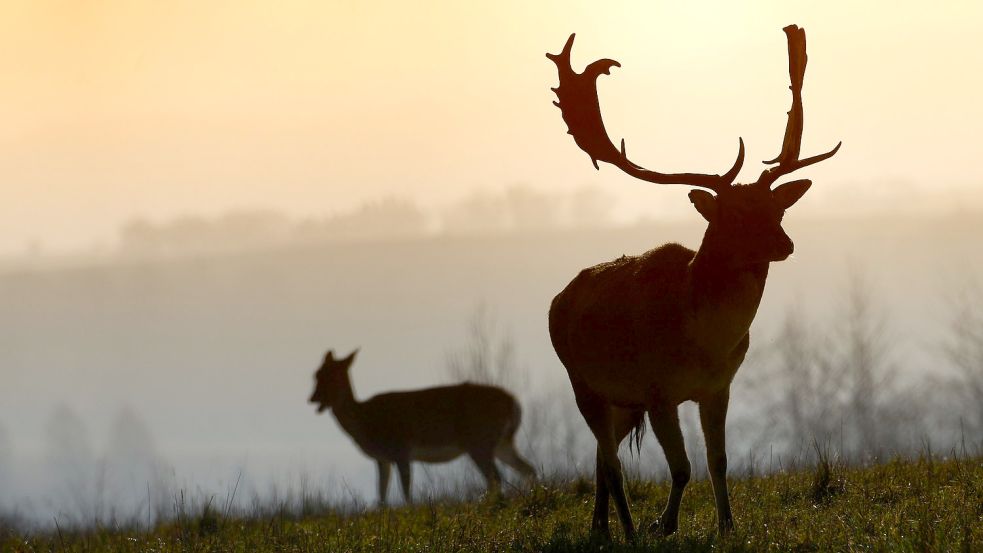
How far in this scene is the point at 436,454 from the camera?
19859 mm

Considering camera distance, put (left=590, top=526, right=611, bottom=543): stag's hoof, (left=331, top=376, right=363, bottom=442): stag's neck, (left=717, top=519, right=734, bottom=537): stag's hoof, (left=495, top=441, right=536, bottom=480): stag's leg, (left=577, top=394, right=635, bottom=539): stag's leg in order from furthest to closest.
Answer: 1. (left=331, top=376, right=363, bottom=442): stag's neck
2. (left=495, top=441, right=536, bottom=480): stag's leg
3. (left=577, top=394, right=635, bottom=539): stag's leg
4. (left=717, top=519, right=734, bottom=537): stag's hoof
5. (left=590, top=526, right=611, bottom=543): stag's hoof

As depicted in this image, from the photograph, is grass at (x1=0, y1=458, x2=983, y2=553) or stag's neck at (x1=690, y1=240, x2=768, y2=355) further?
stag's neck at (x1=690, y1=240, x2=768, y2=355)

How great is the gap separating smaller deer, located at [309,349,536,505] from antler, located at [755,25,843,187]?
32.2ft

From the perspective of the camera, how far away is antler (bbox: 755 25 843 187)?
9133 millimetres

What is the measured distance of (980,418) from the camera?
5225 cm

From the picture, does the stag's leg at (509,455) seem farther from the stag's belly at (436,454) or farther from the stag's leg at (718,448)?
the stag's leg at (718,448)

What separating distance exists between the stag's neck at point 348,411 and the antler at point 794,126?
480 inches

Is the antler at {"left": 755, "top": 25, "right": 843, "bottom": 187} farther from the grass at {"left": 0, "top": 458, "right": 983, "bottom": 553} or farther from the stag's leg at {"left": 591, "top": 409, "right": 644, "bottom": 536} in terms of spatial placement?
the grass at {"left": 0, "top": 458, "right": 983, "bottom": 553}

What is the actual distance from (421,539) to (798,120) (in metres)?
3.68

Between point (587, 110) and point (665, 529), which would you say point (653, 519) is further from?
point (587, 110)

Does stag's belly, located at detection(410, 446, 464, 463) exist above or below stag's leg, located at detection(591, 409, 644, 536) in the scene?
below

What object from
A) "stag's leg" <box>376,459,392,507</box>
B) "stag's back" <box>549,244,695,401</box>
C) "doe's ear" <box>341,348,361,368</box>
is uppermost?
"stag's back" <box>549,244,695,401</box>

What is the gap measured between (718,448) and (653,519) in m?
1.06

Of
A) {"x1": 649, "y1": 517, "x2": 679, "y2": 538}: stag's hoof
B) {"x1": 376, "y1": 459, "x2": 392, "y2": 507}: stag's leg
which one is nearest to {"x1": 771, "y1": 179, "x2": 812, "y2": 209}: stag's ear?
{"x1": 649, "y1": 517, "x2": 679, "y2": 538}: stag's hoof
